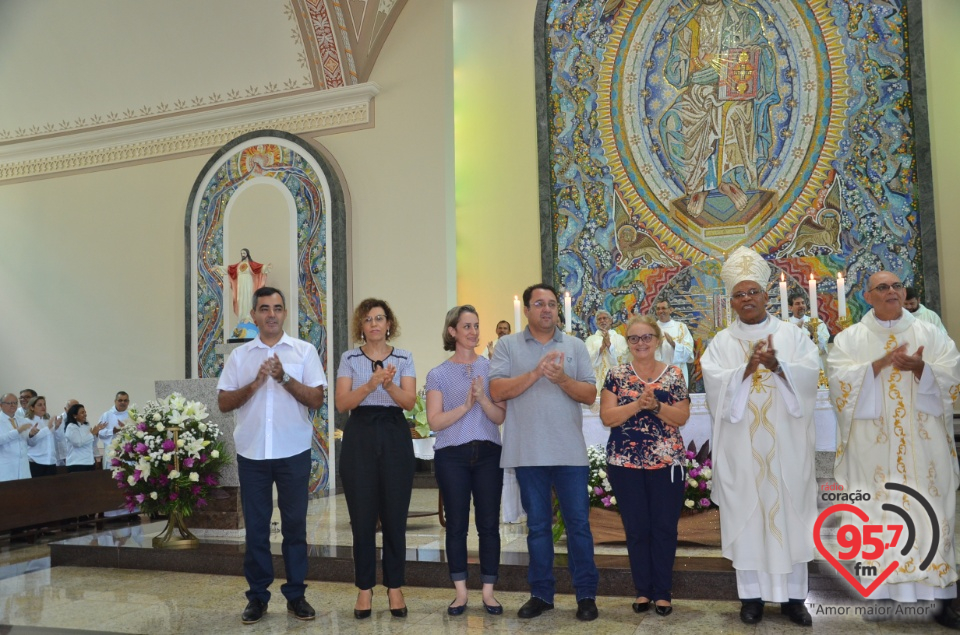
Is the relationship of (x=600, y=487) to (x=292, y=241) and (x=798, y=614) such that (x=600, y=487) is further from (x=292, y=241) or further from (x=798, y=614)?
(x=292, y=241)

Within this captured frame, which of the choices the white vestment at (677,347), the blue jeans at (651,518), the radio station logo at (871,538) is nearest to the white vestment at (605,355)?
the white vestment at (677,347)

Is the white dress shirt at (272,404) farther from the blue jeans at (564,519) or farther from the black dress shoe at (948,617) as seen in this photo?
the black dress shoe at (948,617)

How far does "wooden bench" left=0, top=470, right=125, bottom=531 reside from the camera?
7719 mm

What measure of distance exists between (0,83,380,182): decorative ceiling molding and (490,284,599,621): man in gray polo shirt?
6861 millimetres

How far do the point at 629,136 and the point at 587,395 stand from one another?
21.9ft

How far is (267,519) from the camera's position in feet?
15.0

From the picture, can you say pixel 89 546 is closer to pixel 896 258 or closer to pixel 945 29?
pixel 896 258

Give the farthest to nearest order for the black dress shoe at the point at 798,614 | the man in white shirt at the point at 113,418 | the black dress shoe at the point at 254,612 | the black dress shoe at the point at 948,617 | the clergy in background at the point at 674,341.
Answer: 1. the man in white shirt at the point at 113,418
2. the clergy in background at the point at 674,341
3. the black dress shoe at the point at 254,612
4. the black dress shoe at the point at 798,614
5. the black dress shoe at the point at 948,617

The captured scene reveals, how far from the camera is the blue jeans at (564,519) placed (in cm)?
430

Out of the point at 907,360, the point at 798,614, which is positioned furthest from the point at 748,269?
the point at 798,614

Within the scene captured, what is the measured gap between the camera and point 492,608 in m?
4.43

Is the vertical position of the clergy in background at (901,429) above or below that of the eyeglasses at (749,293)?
below

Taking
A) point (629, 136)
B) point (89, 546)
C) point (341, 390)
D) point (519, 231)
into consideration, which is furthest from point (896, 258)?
point (89, 546)

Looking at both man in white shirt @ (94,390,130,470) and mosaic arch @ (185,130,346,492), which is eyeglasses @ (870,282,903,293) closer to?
mosaic arch @ (185,130,346,492)
